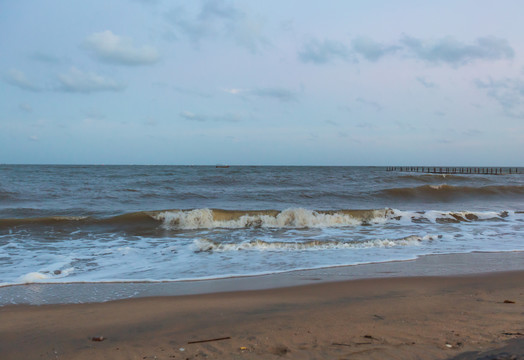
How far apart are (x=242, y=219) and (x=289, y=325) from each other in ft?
37.9

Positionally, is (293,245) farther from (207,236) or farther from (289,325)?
(289,325)

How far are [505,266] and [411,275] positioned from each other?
2.19 meters

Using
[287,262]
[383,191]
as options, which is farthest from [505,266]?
[383,191]

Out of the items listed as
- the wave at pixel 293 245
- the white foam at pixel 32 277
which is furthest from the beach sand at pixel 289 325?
Result: the wave at pixel 293 245

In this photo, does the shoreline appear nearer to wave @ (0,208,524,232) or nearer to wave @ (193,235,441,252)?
wave @ (193,235,441,252)

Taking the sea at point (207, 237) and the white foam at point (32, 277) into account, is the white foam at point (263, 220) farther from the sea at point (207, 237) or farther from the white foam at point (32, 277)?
the white foam at point (32, 277)

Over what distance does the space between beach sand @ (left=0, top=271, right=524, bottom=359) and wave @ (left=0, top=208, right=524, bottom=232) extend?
903 cm

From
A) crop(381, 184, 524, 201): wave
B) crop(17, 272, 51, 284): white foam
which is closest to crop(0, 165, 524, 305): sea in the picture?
crop(17, 272, 51, 284): white foam

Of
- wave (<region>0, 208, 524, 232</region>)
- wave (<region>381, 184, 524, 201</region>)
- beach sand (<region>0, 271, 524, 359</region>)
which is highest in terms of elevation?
wave (<region>381, 184, 524, 201</region>)

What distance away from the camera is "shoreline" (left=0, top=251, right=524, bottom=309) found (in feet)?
18.8

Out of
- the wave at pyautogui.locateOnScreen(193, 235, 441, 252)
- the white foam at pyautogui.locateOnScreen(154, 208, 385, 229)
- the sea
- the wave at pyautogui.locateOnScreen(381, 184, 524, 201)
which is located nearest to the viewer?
the sea

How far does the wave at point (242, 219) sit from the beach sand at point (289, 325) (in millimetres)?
9032

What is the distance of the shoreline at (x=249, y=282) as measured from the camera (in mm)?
5723

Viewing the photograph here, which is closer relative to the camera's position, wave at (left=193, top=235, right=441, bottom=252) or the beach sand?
the beach sand
